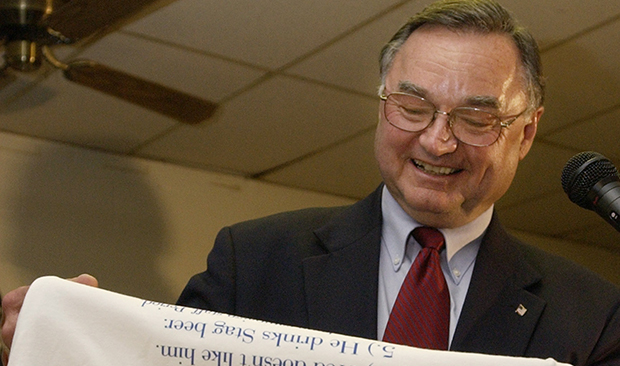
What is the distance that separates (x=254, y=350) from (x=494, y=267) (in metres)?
0.74

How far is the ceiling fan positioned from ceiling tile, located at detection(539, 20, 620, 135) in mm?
1485

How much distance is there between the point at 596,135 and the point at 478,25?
3.29 metres

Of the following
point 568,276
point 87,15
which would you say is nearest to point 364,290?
point 568,276

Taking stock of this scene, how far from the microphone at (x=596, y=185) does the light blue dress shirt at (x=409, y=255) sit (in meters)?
0.34

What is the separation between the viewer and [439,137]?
1.53 metres

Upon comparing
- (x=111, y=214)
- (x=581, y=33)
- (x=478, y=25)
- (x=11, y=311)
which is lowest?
(x=111, y=214)

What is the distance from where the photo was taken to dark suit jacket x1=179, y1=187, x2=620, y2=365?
1.45 metres

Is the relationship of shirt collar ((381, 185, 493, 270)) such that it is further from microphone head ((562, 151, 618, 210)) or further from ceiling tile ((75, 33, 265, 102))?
ceiling tile ((75, 33, 265, 102))

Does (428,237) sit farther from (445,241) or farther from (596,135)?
(596,135)

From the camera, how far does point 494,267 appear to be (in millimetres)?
1565

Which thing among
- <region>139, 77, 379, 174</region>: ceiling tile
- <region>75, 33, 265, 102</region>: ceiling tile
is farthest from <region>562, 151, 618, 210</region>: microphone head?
<region>139, 77, 379, 174</region>: ceiling tile

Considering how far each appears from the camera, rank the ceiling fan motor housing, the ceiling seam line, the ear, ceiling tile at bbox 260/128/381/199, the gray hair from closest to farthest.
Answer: the gray hair, the ear, the ceiling fan motor housing, the ceiling seam line, ceiling tile at bbox 260/128/381/199

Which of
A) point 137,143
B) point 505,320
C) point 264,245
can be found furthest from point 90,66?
point 505,320

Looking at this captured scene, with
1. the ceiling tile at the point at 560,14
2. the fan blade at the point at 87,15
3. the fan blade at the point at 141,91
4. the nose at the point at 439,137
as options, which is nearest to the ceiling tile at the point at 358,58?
the ceiling tile at the point at 560,14
